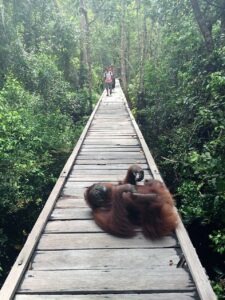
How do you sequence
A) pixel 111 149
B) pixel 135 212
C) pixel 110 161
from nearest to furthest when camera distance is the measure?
1. pixel 135 212
2. pixel 110 161
3. pixel 111 149

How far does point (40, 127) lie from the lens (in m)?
9.41

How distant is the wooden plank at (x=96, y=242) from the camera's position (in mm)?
3250

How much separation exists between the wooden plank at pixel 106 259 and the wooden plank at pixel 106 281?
62 mm

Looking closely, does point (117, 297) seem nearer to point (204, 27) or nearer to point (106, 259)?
point (106, 259)

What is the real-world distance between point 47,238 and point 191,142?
4252 mm

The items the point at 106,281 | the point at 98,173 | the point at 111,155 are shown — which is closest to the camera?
the point at 106,281

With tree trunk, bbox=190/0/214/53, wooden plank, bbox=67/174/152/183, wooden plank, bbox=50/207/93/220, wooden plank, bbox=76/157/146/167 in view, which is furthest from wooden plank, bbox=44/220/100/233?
tree trunk, bbox=190/0/214/53

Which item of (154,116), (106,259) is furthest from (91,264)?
(154,116)

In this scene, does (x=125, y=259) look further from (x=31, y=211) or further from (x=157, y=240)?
(x=31, y=211)

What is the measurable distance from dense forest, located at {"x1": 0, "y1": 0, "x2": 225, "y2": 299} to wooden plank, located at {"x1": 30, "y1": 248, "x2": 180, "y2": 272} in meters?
1.44

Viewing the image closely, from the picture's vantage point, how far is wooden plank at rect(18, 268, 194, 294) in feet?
8.55

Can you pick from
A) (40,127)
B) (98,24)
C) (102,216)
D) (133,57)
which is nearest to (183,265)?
(102,216)

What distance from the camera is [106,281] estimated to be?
2.70 m

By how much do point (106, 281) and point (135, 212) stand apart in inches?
39.3
